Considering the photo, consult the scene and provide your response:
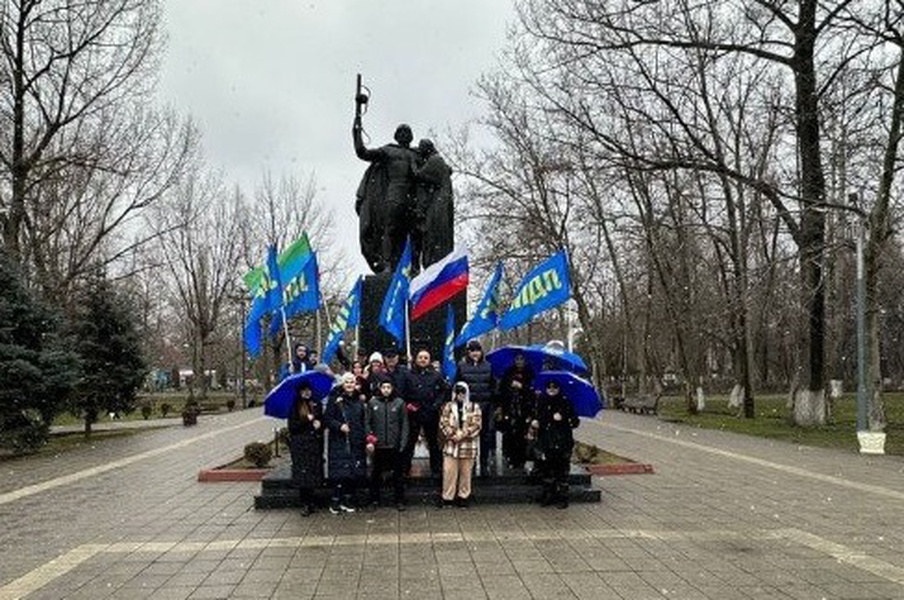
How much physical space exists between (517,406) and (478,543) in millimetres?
3527

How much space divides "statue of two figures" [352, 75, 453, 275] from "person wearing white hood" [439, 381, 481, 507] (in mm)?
4389

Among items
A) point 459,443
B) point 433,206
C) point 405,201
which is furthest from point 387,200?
point 459,443

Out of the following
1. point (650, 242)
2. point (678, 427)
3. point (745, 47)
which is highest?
point (745, 47)

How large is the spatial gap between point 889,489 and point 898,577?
585cm

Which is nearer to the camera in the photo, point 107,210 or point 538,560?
point 538,560

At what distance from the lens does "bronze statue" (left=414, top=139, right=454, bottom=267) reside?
48.0ft

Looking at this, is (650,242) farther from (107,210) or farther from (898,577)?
(898,577)

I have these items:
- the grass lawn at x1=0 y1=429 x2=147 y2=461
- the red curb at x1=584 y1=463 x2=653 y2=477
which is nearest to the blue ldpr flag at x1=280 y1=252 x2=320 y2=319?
the red curb at x1=584 y1=463 x2=653 y2=477

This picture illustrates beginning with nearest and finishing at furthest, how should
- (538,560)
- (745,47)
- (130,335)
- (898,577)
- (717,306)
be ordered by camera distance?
(898,577) < (538,560) < (745,47) < (130,335) < (717,306)

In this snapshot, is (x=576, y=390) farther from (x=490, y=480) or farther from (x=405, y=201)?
(x=405, y=201)

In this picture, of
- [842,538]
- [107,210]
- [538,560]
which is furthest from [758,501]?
[107,210]

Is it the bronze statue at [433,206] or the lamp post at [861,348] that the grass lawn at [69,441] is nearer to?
the bronze statue at [433,206]

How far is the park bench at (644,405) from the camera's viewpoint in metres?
35.3

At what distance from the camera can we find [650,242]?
34000 mm
